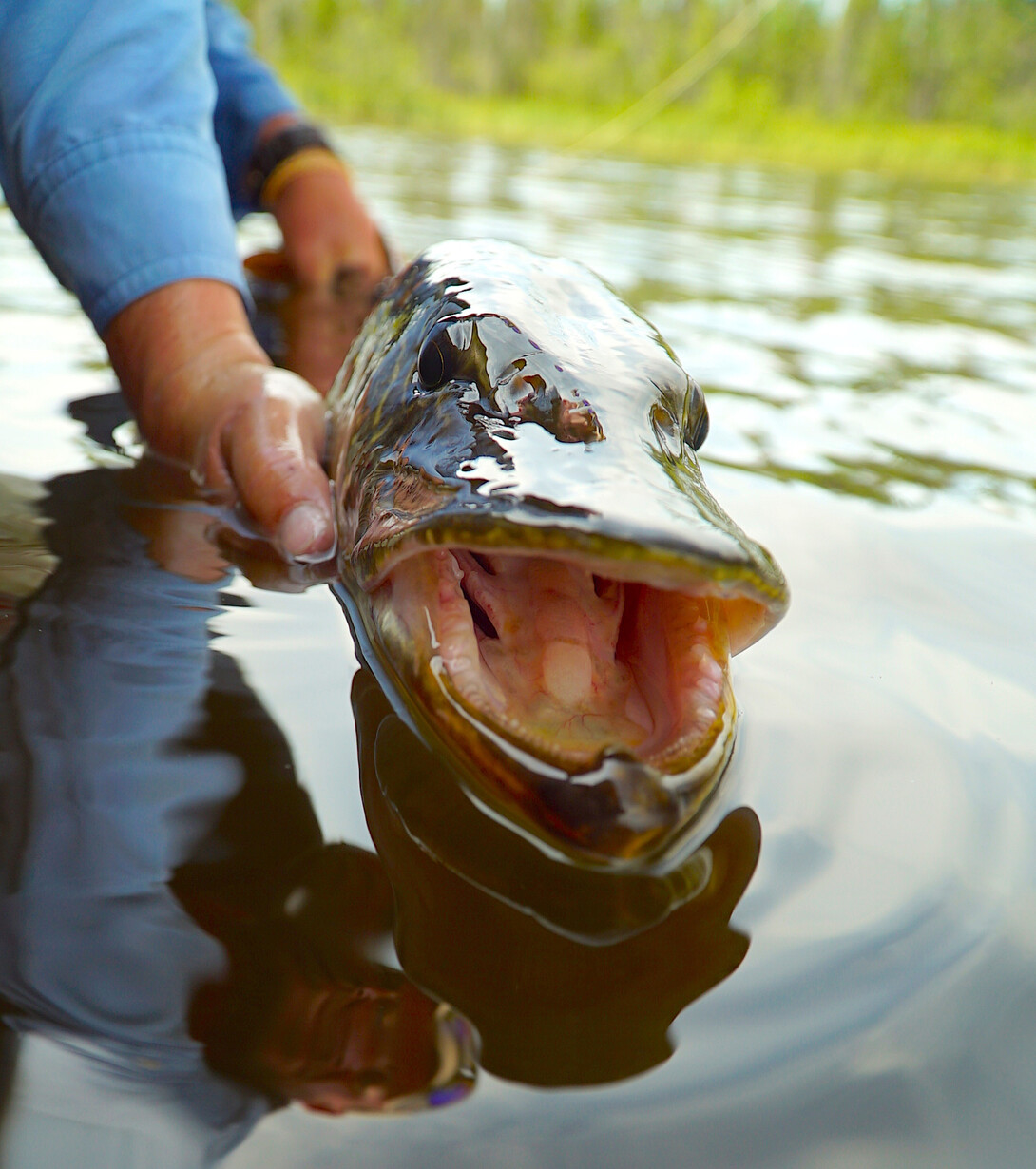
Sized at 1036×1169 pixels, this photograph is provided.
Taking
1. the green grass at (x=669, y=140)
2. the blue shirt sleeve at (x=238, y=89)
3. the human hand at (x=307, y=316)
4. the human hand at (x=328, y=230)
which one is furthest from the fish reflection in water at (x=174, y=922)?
the green grass at (x=669, y=140)

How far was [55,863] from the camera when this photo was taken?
1.14 meters

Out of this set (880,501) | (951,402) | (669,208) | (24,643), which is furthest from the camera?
(669,208)

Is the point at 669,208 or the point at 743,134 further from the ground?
the point at 669,208

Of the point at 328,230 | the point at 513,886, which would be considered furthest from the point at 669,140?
A: the point at 513,886

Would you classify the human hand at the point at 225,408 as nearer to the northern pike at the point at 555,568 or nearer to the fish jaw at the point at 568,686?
the northern pike at the point at 555,568

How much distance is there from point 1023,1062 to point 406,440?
118 centimetres

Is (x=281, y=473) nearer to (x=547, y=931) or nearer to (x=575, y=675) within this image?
(x=575, y=675)

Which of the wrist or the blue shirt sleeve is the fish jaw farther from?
the blue shirt sleeve

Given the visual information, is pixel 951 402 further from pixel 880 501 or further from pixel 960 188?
pixel 960 188

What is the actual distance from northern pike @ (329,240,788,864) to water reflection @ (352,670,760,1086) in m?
0.05

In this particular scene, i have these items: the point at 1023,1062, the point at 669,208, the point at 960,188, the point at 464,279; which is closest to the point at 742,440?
the point at 464,279

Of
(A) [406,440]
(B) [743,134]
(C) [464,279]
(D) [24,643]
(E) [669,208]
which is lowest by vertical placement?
(B) [743,134]

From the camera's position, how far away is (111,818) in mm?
1224

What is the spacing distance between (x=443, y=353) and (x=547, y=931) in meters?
1.01
